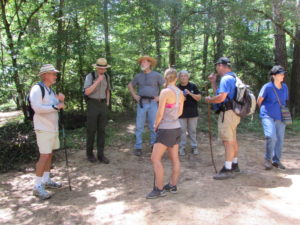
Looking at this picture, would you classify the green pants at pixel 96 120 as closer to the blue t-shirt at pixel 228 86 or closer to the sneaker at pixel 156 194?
the sneaker at pixel 156 194

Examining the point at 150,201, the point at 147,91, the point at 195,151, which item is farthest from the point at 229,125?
the point at 147,91

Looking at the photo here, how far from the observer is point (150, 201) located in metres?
3.90

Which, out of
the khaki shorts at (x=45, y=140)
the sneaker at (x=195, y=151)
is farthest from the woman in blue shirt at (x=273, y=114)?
the khaki shorts at (x=45, y=140)

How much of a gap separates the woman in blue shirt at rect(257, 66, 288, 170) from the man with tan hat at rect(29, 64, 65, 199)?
11.7 ft

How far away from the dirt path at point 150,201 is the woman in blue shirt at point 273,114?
0.36m

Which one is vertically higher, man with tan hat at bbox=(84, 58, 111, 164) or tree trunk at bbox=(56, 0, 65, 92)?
tree trunk at bbox=(56, 0, 65, 92)

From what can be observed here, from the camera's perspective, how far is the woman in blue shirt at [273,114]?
5156 millimetres

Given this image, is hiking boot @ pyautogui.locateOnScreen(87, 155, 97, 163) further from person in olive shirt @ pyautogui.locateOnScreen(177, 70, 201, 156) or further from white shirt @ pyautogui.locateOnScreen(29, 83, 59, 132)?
person in olive shirt @ pyautogui.locateOnScreen(177, 70, 201, 156)

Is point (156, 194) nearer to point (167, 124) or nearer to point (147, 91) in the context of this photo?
point (167, 124)

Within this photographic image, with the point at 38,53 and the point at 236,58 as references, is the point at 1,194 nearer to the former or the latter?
the point at 38,53

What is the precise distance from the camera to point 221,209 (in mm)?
3494

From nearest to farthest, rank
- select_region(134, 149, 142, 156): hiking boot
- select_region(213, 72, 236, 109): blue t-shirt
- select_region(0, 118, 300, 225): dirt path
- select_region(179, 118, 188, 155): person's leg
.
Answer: select_region(0, 118, 300, 225): dirt path
select_region(213, 72, 236, 109): blue t-shirt
select_region(179, 118, 188, 155): person's leg
select_region(134, 149, 142, 156): hiking boot

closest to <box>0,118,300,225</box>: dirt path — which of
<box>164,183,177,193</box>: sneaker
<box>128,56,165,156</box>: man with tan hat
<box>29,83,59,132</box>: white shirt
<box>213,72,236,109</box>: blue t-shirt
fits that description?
<box>164,183,177,193</box>: sneaker

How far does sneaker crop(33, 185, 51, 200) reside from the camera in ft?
14.3
